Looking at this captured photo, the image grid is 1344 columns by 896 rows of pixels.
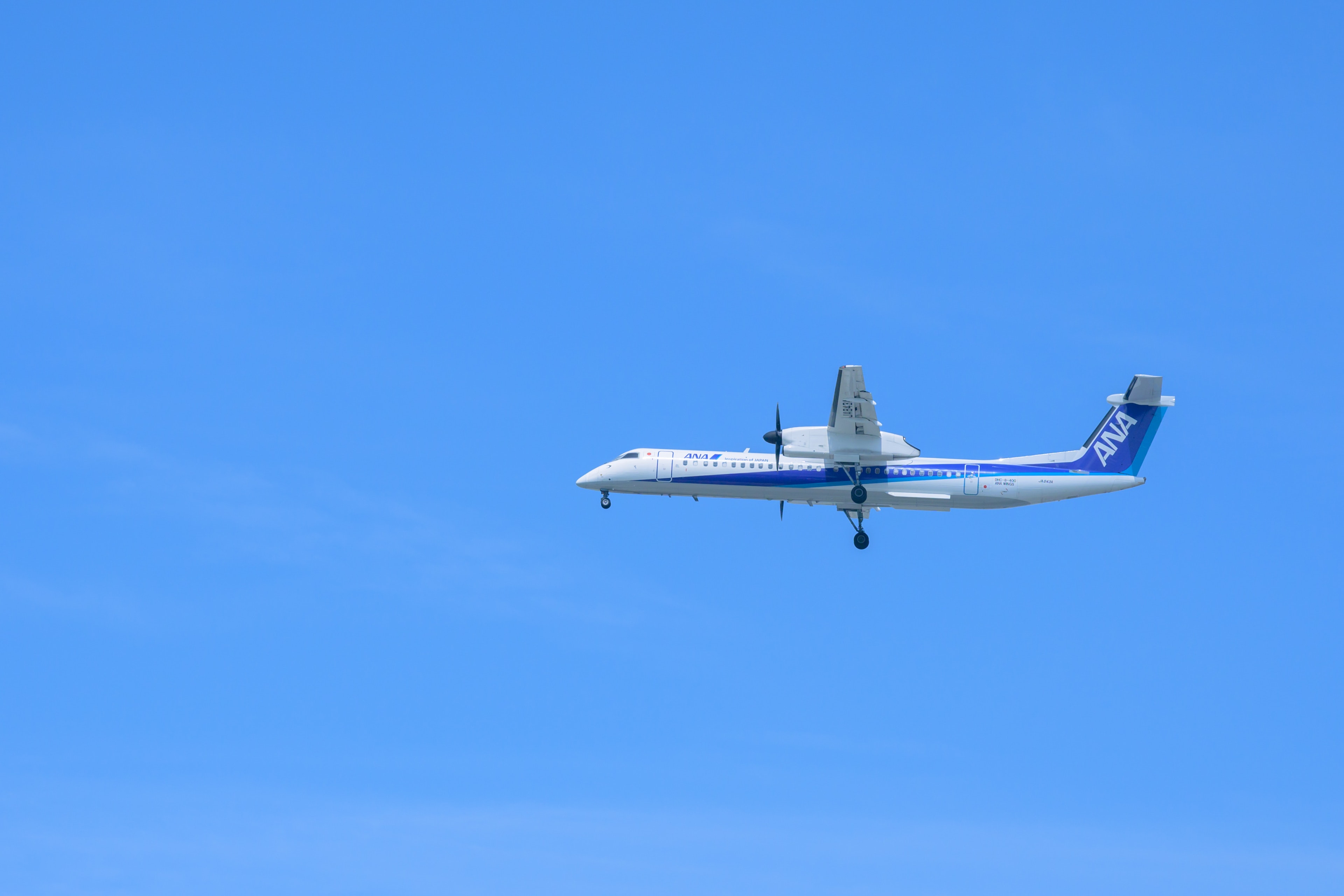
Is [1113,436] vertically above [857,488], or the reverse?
[1113,436]

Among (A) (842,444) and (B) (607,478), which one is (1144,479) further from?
(B) (607,478)

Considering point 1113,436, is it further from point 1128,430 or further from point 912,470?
point 912,470

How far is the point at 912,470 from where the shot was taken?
57812 mm

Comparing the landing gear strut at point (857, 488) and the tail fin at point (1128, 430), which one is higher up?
the tail fin at point (1128, 430)

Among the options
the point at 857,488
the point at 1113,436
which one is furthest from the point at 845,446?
the point at 1113,436

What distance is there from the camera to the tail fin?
5819 centimetres

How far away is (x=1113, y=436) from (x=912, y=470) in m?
7.26

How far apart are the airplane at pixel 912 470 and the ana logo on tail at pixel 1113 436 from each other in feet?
0.09

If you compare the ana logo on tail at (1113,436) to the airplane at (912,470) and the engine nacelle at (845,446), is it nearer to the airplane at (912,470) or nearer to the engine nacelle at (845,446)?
the airplane at (912,470)

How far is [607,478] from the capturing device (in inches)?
2371

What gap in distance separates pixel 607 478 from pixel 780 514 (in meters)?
6.42

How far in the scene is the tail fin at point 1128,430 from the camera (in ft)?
191

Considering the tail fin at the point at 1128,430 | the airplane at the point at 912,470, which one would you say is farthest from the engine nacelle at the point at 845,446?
the tail fin at the point at 1128,430

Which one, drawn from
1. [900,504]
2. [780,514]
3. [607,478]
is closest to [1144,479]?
[900,504]
